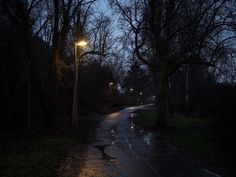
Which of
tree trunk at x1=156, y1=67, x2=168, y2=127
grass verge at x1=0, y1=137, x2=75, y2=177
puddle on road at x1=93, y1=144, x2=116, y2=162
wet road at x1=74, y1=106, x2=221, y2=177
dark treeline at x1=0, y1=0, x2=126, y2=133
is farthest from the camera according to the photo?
tree trunk at x1=156, y1=67, x2=168, y2=127

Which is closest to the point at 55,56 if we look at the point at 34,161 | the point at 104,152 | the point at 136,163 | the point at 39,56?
the point at 39,56

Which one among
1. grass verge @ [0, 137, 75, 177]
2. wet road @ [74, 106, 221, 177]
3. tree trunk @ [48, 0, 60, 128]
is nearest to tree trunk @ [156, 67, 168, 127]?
tree trunk @ [48, 0, 60, 128]

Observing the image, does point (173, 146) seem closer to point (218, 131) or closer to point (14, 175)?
point (218, 131)

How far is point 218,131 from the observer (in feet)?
78.9

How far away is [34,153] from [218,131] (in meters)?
9.31

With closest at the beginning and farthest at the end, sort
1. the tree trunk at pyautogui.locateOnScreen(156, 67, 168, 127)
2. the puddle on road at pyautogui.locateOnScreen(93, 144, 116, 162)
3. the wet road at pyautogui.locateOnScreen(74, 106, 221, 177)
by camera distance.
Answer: the wet road at pyautogui.locateOnScreen(74, 106, 221, 177), the puddle on road at pyautogui.locateOnScreen(93, 144, 116, 162), the tree trunk at pyautogui.locateOnScreen(156, 67, 168, 127)

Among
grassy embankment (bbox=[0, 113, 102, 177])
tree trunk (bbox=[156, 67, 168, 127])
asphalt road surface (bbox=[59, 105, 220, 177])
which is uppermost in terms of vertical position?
tree trunk (bbox=[156, 67, 168, 127])

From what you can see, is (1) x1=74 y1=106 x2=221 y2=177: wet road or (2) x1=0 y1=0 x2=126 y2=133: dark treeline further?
(2) x1=0 y1=0 x2=126 y2=133: dark treeline

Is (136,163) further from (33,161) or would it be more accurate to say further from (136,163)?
(33,161)

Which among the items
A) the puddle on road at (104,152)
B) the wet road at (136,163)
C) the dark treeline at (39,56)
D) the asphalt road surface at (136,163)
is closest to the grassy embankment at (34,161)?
the asphalt road surface at (136,163)

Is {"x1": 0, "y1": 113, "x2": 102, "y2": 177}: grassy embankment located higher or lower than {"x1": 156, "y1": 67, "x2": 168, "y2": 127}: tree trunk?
lower

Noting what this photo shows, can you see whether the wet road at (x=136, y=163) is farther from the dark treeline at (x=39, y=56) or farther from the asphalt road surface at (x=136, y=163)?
the dark treeline at (x=39, y=56)

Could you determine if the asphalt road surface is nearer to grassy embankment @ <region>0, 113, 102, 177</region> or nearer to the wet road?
the wet road

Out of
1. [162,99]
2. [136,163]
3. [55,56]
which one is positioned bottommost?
[136,163]
